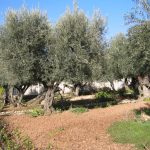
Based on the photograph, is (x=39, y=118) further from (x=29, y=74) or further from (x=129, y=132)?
(x=129, y=132)

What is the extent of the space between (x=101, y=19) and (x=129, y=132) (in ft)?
34.3

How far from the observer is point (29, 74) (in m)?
21.5

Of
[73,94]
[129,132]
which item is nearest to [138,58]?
[129,132]

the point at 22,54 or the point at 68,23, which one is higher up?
the point at 68,23

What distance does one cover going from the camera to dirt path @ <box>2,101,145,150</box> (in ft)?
42.0

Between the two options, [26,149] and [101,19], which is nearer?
[26,149]

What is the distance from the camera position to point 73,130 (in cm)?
1564

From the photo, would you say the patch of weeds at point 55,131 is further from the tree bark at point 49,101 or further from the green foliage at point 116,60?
the green foliage at point 116,60

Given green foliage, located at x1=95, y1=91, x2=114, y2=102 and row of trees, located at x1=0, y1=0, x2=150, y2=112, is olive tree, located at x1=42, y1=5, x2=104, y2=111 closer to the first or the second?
row of trees, located at x1=0, y1=0, x2=150, y2=112

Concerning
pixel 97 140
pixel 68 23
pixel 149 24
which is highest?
pixel 68 23

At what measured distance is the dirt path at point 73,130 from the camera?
12.8 m

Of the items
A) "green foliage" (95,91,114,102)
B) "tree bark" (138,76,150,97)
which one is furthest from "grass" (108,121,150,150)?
"green foliage" (95,91,114,102)

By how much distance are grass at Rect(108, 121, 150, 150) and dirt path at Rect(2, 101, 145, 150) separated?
0.34 m

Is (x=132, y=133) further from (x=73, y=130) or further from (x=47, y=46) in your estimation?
(x=47, y=46)
